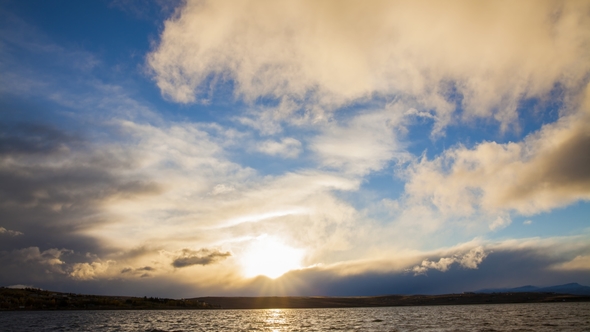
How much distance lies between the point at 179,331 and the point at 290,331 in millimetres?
26371

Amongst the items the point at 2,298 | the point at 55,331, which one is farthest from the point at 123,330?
the point at 2,298

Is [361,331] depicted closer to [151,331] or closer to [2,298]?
[151,331]

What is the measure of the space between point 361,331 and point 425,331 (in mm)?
13640

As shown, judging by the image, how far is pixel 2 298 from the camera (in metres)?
189

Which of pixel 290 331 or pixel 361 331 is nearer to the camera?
pixel 361 331

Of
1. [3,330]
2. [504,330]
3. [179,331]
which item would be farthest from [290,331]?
[3,330]

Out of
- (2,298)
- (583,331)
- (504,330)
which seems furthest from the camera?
(2,298)

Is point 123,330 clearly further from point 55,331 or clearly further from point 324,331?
point 324,331

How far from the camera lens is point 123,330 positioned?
93188 mm

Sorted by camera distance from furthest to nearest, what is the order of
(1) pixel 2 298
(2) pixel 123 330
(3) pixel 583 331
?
(1) pixel 2 298 → (2) pixel 123 330 → (3) pixel 583 331

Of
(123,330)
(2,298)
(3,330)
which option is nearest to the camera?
(3,330)

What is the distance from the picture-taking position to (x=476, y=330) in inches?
3150

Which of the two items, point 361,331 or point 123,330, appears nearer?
point 361,331

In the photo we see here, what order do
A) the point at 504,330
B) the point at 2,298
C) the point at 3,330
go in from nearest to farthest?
the point at 504,330 < the point at 3,330 < the point at 2,298
